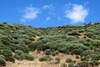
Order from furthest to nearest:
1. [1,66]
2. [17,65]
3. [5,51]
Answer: [5,51] → [17,65] → [1,66]

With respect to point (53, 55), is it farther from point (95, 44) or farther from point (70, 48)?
point (95, 44)

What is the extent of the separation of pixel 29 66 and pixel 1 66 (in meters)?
2.61

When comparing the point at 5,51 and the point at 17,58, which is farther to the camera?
the point at 17,58

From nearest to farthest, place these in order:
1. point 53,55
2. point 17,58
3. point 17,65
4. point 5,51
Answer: point 17,65, point 5,51, point 17,58, point 53,55

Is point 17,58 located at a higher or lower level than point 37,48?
lower

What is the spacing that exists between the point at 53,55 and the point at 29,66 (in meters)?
5.08

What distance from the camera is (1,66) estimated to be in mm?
11008

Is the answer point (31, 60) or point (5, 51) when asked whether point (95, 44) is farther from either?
point (5, 51)

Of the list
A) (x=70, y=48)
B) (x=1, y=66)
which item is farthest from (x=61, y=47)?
(x=1, y=66)

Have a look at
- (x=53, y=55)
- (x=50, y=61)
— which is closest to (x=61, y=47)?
(x=53, y=55)

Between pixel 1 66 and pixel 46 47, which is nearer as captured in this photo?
pixel 1 66

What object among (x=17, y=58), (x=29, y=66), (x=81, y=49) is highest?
(x=81, y=49)

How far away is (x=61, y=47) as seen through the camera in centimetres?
1916

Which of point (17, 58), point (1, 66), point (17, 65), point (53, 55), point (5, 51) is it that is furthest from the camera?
point (53, 55)
